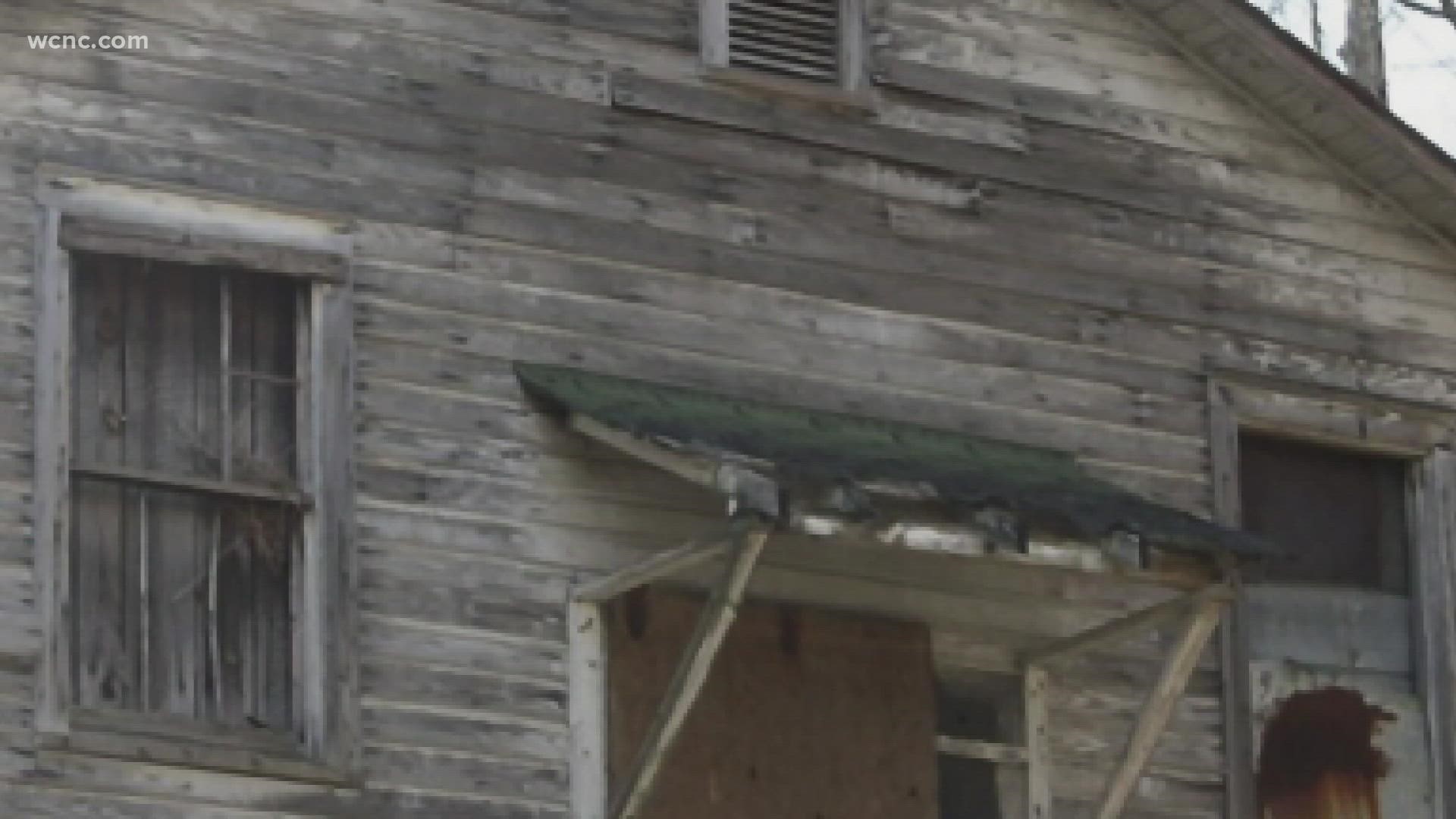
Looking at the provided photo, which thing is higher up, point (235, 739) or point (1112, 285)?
point (1112, 285)

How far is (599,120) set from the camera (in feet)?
62.2

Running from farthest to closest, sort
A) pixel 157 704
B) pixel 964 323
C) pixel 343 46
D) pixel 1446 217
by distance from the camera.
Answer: pixel 1446 217, pixel 964 323, pixel 343 46, pixel 157 704

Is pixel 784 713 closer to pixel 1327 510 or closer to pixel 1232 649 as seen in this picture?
pixel 1232 649

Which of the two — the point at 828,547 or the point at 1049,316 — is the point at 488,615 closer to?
the point at 828,547

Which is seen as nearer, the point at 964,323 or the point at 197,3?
the point at 197,3

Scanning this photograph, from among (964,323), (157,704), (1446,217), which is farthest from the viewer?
(1446,217)

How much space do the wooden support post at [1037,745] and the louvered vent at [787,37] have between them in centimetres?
274

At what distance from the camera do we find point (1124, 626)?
61.9 ft

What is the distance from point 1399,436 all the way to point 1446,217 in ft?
3.55

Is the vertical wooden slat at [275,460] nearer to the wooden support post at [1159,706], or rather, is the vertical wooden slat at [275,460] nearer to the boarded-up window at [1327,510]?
the wooden support post at [1159,706]

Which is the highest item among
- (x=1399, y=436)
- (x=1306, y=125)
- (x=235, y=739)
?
(x=1306, y=125)

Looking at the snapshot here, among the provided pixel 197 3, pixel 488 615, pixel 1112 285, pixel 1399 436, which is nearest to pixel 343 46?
pixel 197 3

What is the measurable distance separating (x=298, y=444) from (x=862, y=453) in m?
2.23

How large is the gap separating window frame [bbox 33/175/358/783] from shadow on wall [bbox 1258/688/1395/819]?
4662 mm
